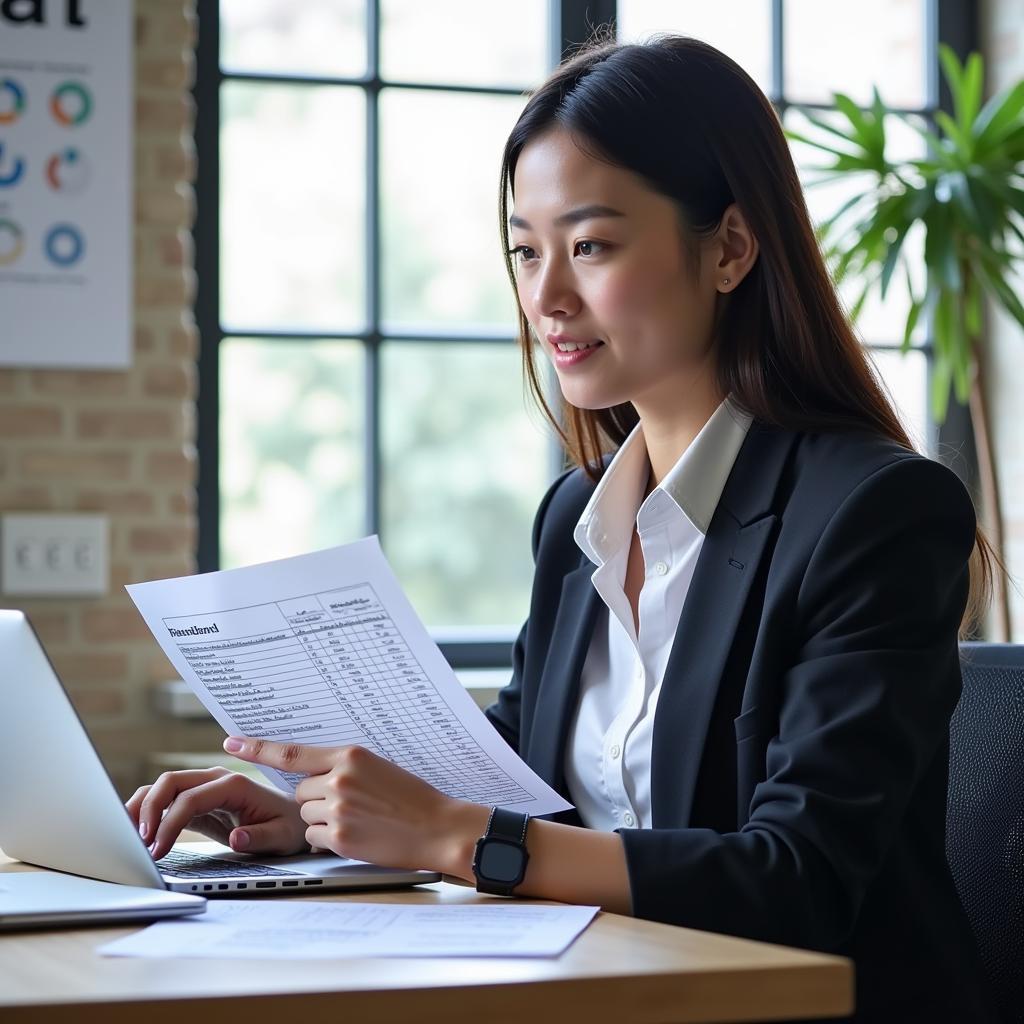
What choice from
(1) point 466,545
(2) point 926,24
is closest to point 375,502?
(2) point 926,24

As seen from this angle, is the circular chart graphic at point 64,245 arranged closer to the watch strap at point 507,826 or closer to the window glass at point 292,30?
the watch strap at point 507,826

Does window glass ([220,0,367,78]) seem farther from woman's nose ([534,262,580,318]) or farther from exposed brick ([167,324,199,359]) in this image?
woman's nose ([534,262,580,318])

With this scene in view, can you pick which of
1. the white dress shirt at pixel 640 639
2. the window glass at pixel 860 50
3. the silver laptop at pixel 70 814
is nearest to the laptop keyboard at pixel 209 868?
the silver laptop at pixel 70 814

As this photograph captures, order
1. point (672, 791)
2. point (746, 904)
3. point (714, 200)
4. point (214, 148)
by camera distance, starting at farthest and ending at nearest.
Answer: point (214, 148), point (714, 200), point (672, 791), point (746, 904)

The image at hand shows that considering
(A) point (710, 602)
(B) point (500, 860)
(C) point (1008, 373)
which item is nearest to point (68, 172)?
(A) point (710, 602)

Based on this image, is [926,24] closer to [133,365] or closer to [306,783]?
[133,365]

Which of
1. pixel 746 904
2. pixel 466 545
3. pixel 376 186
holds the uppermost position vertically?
pixel 376 186

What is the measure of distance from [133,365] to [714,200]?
1828 millimetres

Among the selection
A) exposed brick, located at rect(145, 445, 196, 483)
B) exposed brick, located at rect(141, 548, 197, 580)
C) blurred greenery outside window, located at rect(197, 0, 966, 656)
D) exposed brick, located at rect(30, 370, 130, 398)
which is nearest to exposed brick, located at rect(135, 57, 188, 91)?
exposed brick, located at rect(30, 370, 130, 398)

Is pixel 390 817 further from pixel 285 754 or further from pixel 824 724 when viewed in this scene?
pixel 824 724

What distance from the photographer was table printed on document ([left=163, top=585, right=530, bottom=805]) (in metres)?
1.23

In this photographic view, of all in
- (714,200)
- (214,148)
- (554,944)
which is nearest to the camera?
(554,944)

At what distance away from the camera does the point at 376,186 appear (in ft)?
11.9

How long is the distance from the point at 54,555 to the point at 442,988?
2415 millimetres
